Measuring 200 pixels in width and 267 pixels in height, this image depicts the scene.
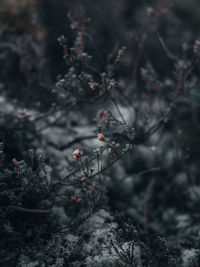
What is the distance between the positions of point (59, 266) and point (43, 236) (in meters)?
0.19

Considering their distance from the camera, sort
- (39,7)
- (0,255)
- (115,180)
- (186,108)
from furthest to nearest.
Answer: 1. (39,7)
2. (186,108)
3. (115,180)
4. (0,255)

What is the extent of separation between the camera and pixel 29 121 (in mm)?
1890

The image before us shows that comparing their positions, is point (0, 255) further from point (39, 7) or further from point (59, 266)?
point (39, 7)

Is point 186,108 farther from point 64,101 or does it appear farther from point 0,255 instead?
point 0,255

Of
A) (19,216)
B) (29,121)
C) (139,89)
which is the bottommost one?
(19,216)

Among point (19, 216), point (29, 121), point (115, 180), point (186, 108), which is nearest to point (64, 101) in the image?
point (29, 121)

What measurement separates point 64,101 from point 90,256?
103cm

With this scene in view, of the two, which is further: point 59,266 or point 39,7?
point 39,7

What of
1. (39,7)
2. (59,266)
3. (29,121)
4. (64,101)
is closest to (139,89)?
(64,101)

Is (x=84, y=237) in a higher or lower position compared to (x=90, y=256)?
higher

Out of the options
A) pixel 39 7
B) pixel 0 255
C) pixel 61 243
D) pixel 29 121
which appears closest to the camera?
pixel 0 255

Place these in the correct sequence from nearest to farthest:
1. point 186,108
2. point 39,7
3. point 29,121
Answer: point 29,121, point 186,108, point 39,7

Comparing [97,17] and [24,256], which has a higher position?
[97,17]

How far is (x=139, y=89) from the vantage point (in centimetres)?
275
